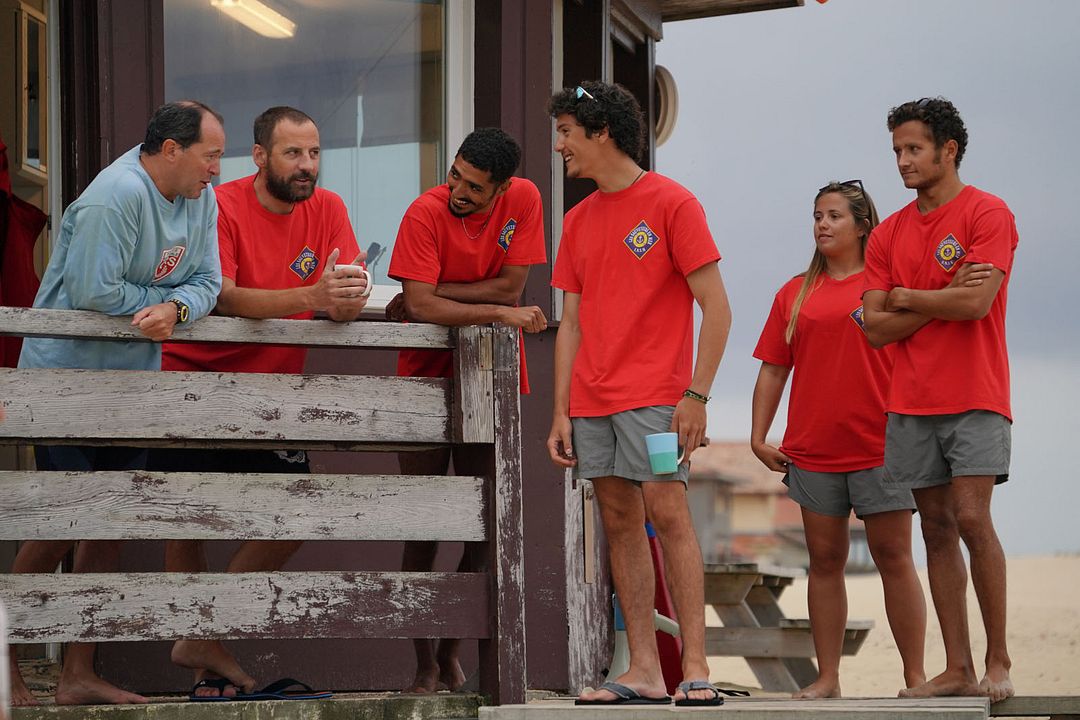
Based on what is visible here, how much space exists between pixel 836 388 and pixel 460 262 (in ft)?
4.78

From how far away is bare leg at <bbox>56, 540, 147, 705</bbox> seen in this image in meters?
4.45

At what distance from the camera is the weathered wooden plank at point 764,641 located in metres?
10.2

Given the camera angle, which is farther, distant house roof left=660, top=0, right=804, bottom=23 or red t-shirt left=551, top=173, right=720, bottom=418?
distant house roof left=660, top=0, right=804, bottom=23

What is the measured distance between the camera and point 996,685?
4832 mm

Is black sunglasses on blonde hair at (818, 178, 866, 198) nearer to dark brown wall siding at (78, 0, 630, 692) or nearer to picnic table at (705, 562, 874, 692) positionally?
dark brown wall siding at (78, 0, 630, 692)

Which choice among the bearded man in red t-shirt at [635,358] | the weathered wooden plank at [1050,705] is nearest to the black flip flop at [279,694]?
the bearded man in red t-shirt at [635,358]

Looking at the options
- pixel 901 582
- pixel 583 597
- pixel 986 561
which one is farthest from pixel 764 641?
pixel 986 561

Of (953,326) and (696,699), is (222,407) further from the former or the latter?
(953,326)

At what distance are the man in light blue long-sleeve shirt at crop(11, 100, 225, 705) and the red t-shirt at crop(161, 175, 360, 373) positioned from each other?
30 centimetres

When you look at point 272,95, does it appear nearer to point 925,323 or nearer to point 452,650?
point 452,650

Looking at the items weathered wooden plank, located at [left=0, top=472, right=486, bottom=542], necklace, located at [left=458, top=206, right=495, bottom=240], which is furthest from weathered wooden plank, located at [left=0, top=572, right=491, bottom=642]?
necklace, located at [left=458, top=206, right=495, bottom=240]

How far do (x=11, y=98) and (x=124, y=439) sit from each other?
356cm

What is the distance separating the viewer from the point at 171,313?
442 centimetres

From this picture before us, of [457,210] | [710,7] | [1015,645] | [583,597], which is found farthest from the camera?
[1015,645]
